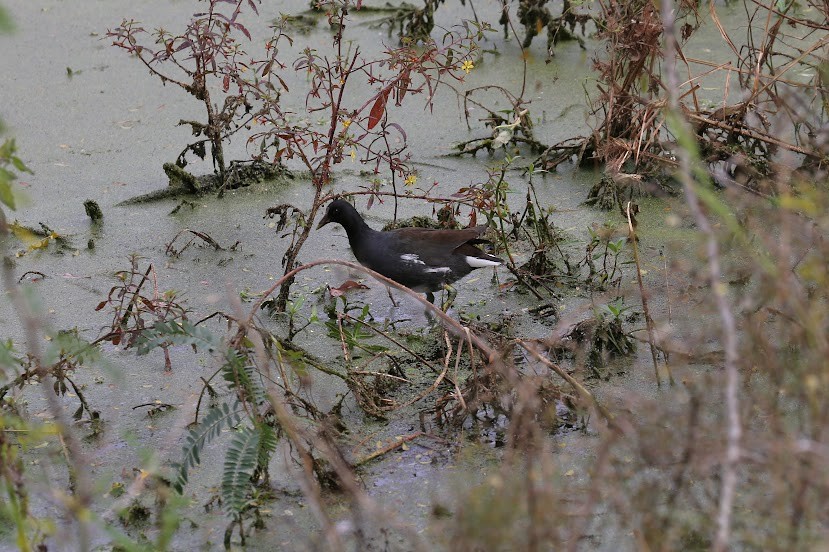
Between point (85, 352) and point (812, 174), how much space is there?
9.88ft

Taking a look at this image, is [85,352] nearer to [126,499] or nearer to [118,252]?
[126,499]

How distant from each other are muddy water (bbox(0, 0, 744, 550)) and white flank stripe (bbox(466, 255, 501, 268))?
0.53 ft

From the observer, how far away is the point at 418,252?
12.5 feet

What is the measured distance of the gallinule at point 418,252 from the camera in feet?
12.4

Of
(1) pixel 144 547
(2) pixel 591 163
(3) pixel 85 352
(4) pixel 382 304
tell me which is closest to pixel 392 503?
(1) pixel 144 547

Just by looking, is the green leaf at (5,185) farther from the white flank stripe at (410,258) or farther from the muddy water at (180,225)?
the white flank stripe at (410,258)

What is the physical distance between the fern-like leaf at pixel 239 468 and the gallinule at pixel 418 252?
138cm

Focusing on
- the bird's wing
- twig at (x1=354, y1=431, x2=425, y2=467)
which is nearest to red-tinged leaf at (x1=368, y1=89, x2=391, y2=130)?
the bird's wing

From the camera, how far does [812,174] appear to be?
4.39m

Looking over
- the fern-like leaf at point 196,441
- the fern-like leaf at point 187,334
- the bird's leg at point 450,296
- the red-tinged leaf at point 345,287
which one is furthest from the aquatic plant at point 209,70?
the fern-like leaf at point 196,441

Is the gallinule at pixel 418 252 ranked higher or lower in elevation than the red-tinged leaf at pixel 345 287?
Answer: higher

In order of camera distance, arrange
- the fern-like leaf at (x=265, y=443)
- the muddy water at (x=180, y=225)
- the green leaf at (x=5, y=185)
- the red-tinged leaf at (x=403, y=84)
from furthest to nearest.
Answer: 1. the red-tinged leaf at (x=403, y=84)
2. the muddy water at (x=180, y=225)
3. the fern-like leaf at (x=265, y=443)
4. the green leaf at (x=5, y=185)

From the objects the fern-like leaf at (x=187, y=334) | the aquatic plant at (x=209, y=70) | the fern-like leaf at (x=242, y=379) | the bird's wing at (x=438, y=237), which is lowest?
the fern-like leaf at (x=242, y=379)

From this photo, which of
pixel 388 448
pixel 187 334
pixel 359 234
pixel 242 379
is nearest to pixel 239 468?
pixel 242 379
